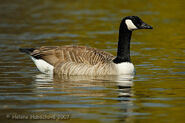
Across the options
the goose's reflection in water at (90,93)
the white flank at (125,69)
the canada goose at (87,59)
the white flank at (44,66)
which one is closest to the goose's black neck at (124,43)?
the canada goose at (87,59)

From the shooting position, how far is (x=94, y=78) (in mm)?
13945

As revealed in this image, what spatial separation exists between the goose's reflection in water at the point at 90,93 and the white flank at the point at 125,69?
0.40 metres

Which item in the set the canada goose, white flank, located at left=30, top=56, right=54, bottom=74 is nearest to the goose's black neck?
the canada goose

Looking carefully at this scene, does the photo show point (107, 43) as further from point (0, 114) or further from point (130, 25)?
point (0, 114)

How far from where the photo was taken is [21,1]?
36.2 meters

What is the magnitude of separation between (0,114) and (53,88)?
9.16 ft

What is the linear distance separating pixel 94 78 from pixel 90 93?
229 centimetres

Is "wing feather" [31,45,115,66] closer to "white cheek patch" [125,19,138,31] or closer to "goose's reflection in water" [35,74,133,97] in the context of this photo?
"goose's reflection in water" [35,74,133,97]

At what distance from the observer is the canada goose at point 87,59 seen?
14258mm

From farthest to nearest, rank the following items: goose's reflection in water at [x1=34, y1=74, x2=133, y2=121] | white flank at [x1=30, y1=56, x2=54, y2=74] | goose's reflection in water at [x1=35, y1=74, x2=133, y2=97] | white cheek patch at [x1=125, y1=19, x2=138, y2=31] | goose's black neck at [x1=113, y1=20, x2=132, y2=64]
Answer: white flank at [x1=30, y1=56, x2=54, y2=74] → goose's black neck at [x1=113, y1=20, x2=132, y2=64] → white cheek patch at [x1=125, y1=19, x2=138, y2=31] → goose's reflection in water at [x1=35, y1=74, x2=133, y2=97] → goose's reflection in water at [x1=34, y1=74, x2=133, y2=121]

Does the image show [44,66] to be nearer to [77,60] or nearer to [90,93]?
[77,60]

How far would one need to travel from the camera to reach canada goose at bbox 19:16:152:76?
1426 centimetres

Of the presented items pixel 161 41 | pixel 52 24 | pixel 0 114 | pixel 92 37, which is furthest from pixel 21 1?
pixel 0 114

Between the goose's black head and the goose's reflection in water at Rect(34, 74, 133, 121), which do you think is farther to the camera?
the goose's black head
